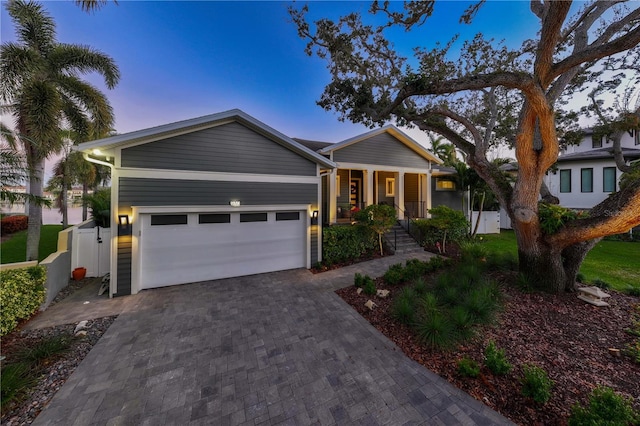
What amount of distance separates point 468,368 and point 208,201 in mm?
7111

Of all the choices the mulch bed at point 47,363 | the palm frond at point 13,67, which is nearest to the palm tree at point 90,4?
the palm frond at point 13,67

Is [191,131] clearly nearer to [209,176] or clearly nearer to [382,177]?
[209,176]

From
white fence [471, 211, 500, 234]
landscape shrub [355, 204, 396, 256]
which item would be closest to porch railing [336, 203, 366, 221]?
landscape shrub [355, 204, 396, 256]

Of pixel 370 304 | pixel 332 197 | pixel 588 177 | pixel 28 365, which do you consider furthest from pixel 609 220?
pixel 588 177

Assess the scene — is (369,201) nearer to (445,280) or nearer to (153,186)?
(445,280)

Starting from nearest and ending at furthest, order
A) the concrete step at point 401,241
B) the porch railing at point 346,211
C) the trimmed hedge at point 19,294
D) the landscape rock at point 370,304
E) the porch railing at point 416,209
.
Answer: the trimmed hedge at point 19,294 < the landscape rock at point 370,304 < the concrete step at point 401,241 < the porch railing at point 346,211 < the porch railing at point 416,209

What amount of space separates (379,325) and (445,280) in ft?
7.36

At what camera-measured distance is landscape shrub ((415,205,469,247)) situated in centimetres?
1005

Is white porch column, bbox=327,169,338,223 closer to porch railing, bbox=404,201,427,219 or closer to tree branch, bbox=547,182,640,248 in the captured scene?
porch railing, bbox=404,201,427,219

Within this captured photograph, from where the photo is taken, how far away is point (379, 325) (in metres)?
4.59

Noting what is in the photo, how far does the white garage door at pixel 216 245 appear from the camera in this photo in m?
6.47

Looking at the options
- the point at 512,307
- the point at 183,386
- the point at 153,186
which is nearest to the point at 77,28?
the point at 153,186

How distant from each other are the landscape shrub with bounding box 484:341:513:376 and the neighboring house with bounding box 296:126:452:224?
861cm

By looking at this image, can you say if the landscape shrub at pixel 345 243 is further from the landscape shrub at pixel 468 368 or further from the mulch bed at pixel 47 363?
the mulch bed at pixel 47 363
